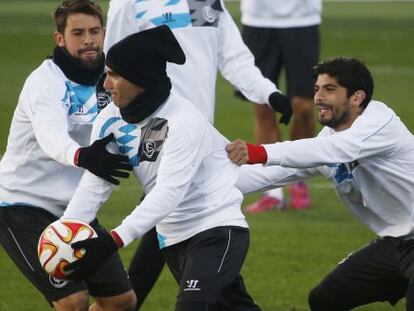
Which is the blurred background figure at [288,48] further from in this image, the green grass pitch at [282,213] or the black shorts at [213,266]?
the black shorts at [213,266]

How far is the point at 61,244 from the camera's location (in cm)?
759

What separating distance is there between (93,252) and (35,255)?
1202mm

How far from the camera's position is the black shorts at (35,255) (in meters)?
8.51

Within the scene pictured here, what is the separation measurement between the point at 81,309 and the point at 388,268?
6.14 feet

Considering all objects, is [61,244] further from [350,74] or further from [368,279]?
[368,279]

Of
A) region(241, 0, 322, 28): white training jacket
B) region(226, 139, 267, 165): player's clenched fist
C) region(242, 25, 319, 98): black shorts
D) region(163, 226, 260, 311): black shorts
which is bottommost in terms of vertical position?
region(242, 25, 319, 98): black shorts

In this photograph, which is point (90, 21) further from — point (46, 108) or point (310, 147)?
point (310, 147)

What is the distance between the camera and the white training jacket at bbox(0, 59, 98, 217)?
8.50 meters

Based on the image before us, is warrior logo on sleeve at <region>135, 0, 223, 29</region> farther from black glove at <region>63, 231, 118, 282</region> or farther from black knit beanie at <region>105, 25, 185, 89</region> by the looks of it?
black glove at <region>63, 231, 118, 282</region>

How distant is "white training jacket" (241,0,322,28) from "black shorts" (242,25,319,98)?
6 centimetres

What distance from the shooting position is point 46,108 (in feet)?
27.4

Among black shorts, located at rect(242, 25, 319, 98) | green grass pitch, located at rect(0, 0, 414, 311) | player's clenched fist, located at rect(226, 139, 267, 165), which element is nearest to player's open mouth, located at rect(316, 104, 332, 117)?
player's clenched fist, located at rect(226, 139, 267, 165)

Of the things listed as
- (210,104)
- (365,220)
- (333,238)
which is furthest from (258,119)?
(365,220)

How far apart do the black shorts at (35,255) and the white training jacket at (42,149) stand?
2.8 inches
